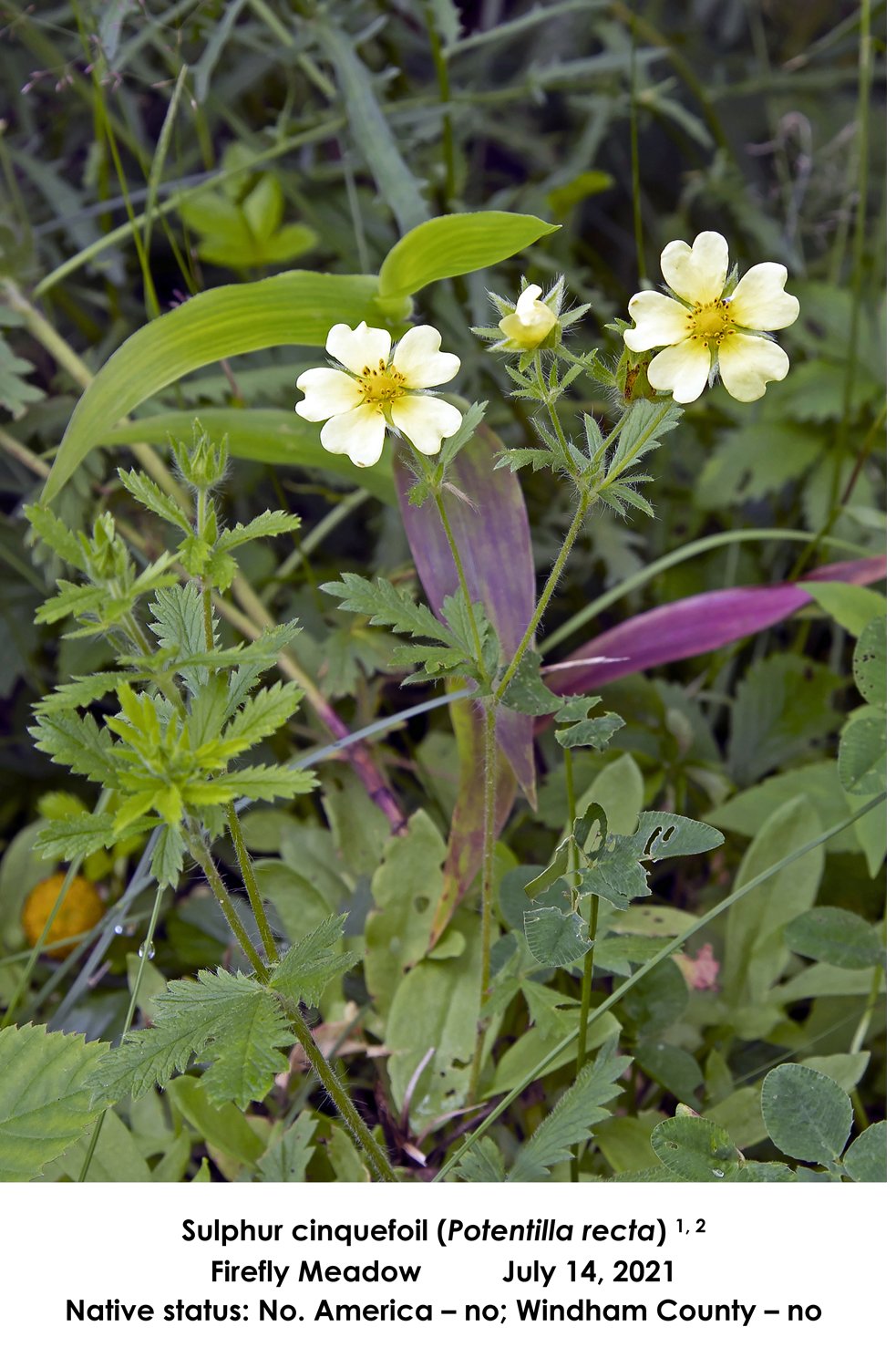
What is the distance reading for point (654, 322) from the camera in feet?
1.90

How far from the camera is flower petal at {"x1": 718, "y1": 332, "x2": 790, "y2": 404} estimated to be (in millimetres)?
594

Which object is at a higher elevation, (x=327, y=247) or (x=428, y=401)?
(x=327, y=247)

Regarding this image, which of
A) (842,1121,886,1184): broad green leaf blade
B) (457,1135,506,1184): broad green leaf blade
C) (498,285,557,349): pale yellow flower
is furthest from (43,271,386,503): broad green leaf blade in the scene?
(842,1121,886,1184): broad green leaf blade

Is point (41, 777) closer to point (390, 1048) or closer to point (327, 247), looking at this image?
point (390, 1048)

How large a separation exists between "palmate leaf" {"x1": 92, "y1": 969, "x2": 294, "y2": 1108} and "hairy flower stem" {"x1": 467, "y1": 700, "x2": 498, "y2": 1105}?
0.19 meters

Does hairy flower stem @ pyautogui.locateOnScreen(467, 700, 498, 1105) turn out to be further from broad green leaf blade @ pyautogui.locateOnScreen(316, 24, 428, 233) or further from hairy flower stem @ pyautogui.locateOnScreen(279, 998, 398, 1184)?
broad green leaf blade @ pyautogui.locateOnScreen(316, 24, 428, 233)

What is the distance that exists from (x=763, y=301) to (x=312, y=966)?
455mm

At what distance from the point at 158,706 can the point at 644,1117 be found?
0.49 m

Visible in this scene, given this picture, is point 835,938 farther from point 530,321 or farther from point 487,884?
point 530,321

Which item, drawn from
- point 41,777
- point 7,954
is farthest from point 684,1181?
point 41,777

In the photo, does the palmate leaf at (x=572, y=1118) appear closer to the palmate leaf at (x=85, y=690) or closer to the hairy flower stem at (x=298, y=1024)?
the hairy flower stem at (x=298, y=1024)

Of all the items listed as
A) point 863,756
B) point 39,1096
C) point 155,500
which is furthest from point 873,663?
point 39,1096

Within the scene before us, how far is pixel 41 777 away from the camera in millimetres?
1177
